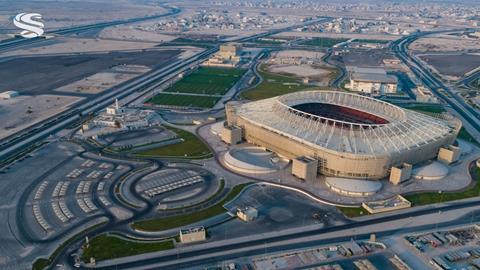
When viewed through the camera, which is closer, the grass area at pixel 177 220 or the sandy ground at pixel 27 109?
the grass area at pixel 177 220

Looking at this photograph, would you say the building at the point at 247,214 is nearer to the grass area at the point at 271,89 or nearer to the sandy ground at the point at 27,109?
the sandy ground at the point at 27,109

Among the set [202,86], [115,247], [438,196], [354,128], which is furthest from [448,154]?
[202,86]

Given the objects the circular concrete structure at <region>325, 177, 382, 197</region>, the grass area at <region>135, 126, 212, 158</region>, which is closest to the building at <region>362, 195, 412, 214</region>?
the circular concrete structure at <region>325, 177, 382, 197</region>

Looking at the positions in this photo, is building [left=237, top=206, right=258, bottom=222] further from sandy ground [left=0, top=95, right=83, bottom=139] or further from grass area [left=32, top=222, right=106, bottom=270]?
sandy ground [left=0, top=95, right=83, bottom=139]

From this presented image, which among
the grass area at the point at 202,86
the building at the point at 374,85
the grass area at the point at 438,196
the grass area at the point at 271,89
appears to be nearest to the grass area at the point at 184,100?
the grass area at the point at 202,86

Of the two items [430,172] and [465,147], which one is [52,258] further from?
[465,147]

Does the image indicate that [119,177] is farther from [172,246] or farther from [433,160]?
[433,160]

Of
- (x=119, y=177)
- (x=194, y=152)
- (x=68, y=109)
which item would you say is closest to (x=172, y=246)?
(x=119, y=177)
